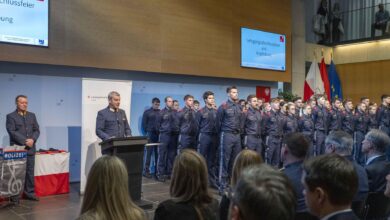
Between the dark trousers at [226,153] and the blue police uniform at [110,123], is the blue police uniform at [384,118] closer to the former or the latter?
the dark trousers at [226,153]

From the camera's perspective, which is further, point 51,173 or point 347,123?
point 347,123

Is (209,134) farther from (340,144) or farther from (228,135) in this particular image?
(340,144)

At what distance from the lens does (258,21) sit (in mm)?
9156

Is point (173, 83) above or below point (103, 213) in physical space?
above

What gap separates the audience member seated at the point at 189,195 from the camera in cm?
181

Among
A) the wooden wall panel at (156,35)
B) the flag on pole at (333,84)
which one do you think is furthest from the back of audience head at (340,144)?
the flag on pole at (333,84)

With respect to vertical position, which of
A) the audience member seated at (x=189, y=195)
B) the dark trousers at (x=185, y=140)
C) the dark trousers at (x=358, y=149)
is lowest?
the dark trousers at (x=358, y=149)

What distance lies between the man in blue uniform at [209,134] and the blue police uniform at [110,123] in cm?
158

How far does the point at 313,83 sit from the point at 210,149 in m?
5.79

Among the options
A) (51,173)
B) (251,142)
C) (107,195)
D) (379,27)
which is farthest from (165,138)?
(379,27)

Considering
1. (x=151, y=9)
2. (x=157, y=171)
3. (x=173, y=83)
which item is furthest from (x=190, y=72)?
(x=157, y=171)

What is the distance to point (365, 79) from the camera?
1328 cm

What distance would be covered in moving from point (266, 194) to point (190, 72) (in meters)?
6.93

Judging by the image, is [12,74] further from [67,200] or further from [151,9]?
[151,9]
